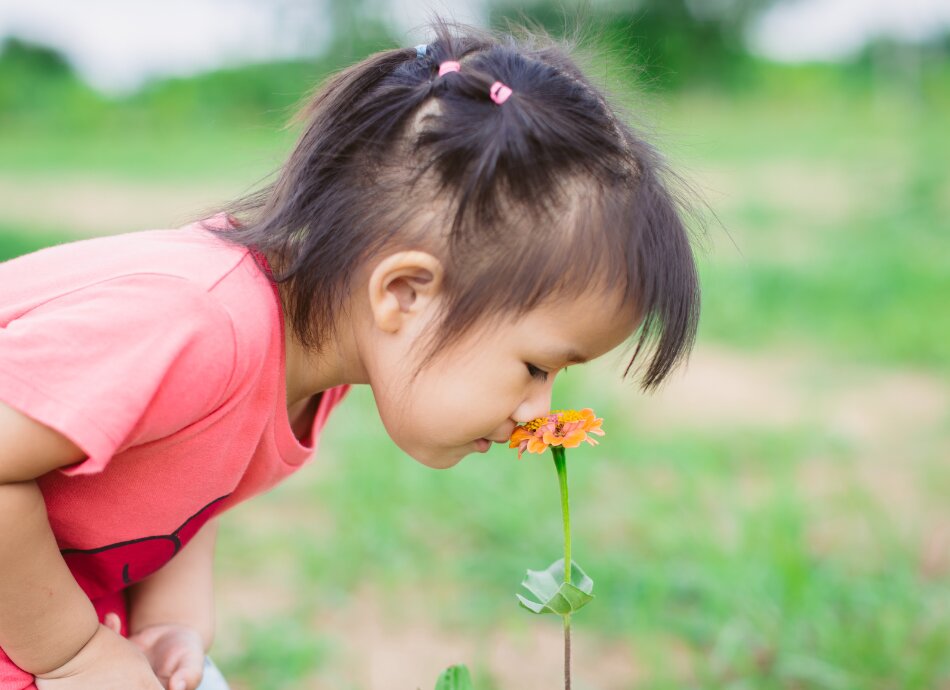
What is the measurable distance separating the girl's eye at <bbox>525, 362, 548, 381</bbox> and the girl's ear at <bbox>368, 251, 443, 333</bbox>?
0.12 meters

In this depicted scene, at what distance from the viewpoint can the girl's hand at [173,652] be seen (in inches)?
46.4

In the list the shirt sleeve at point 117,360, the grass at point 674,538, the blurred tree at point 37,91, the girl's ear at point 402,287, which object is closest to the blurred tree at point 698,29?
the blurred tree at point 37,91

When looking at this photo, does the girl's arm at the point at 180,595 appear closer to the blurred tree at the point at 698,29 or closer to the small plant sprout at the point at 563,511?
the small plant sprout at the point at 563,511

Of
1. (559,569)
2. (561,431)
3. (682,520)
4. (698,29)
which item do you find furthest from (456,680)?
(698,29)

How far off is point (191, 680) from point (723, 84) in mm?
12825

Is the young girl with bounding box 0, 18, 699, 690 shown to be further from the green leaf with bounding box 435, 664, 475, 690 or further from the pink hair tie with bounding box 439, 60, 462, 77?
the green leaf with bounding box 435, 664, 475, 690

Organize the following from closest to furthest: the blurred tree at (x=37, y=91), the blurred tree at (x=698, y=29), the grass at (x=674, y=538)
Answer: the grass at (x=674, y=538) < the blurred tree at (x=37, y=91) < the blurred tree at (x=698, y=29)

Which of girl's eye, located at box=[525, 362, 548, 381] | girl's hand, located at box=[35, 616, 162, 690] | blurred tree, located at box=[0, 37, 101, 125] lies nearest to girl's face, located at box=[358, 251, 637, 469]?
girl's eye, located at box=[525, 362, 548, 381]

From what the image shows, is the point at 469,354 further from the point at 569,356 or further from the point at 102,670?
the point at 102,670

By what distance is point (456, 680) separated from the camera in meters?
1.10

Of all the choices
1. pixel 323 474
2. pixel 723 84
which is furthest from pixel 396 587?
pixel 723 84

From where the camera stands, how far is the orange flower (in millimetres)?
1023

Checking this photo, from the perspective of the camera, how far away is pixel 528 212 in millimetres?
1058

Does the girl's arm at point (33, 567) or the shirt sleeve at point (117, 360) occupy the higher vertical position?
the shirt sleeve at point (117, 360)
